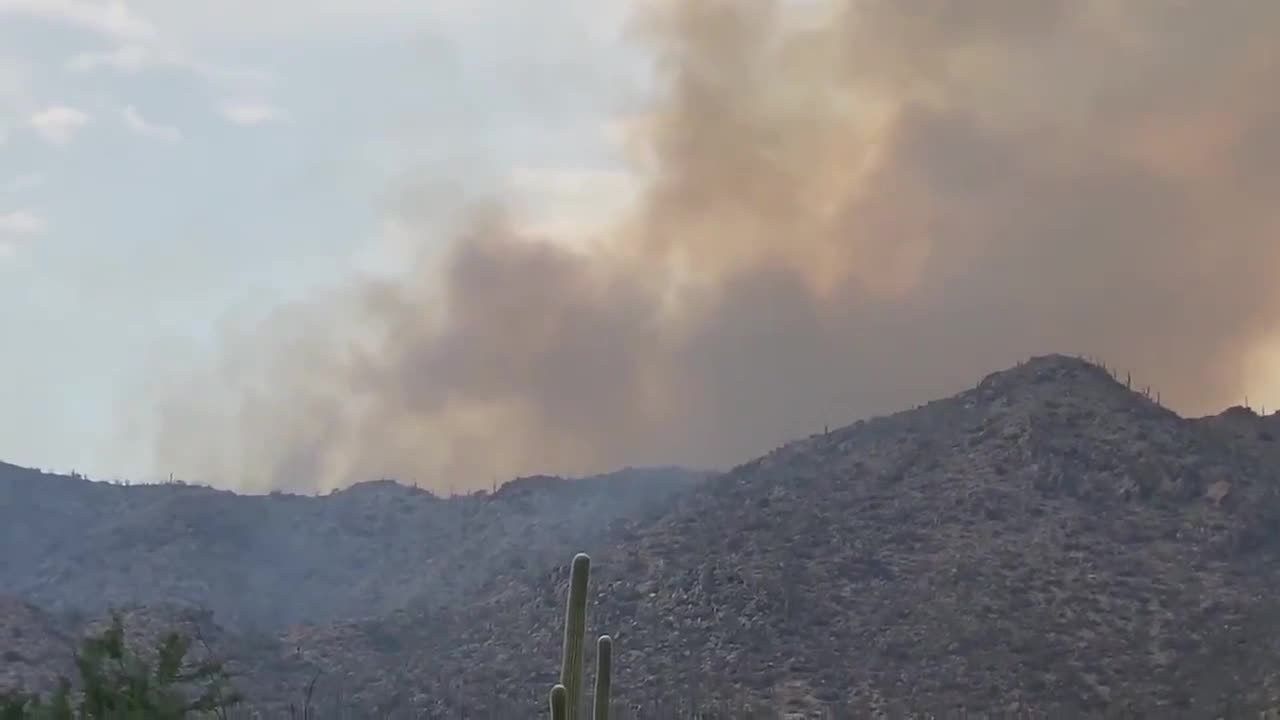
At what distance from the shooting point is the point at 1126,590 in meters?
112

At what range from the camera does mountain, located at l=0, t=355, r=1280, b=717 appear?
101000 millimetres

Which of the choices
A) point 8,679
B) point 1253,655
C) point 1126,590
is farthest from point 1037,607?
point 8,679

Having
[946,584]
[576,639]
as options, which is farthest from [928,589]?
[576,639]

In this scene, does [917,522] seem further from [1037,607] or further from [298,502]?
[298,502]

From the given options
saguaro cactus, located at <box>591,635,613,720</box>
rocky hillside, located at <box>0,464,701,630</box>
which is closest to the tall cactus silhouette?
saguaro cactus, located at <box>591,635,613,720</box>

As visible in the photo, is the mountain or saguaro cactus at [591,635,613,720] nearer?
saguaro cactus at [591,635,613,720]

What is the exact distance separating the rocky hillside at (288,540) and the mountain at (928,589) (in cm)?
1504

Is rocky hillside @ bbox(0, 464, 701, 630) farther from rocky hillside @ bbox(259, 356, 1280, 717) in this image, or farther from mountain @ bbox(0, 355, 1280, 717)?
rocky hillside @ bbox(259, 356, 1280, 717)

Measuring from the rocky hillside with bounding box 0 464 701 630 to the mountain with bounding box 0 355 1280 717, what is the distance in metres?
15.0

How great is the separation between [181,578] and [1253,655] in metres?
90.0

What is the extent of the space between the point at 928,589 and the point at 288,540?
7869 cm

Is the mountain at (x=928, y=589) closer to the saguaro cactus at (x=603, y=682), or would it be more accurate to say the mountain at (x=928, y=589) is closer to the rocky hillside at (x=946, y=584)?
the rocky hillside at (x=946, y=584)

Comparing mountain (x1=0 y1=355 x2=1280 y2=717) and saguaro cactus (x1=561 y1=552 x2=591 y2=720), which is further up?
mountain (x1=0 y1=355 x2=1280 y2=717)

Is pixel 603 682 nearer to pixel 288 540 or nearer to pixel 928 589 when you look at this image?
pixel 928 589
